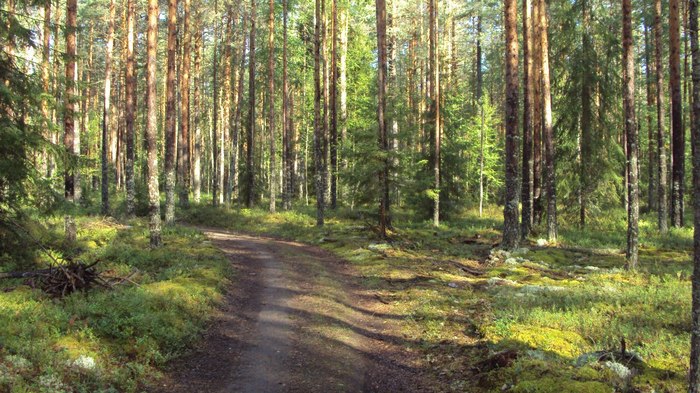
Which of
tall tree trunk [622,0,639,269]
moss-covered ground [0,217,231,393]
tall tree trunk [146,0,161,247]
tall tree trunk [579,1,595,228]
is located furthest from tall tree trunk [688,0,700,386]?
tall tree trunk [579,1,595,228]

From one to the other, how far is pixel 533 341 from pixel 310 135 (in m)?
41.9

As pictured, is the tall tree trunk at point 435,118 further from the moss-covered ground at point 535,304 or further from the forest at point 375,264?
the moss-covered ground at point 535,304

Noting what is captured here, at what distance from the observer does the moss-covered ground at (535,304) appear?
6.10 metres

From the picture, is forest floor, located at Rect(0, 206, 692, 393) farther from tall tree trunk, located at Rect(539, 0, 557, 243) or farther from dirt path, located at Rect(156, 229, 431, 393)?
→ tall tree trunk, located at Rect(539, 0, 557, 243)

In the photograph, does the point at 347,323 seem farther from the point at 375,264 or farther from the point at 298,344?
the point at 375,264

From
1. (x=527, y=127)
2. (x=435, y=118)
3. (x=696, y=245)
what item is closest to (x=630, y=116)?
(x=527, y=127)

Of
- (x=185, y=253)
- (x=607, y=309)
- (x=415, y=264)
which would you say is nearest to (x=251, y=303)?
(x=185, y=253)

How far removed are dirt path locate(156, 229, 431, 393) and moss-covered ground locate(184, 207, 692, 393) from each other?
631 mm

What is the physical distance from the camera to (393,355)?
7957mm

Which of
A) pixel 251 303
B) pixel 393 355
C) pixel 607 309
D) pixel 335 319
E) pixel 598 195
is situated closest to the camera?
pixel 393 355

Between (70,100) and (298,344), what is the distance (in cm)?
969

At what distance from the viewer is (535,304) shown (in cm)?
967

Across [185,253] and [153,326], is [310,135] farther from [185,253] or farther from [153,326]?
[153,326]

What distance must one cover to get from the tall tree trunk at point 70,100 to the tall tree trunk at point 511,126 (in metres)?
13.5
